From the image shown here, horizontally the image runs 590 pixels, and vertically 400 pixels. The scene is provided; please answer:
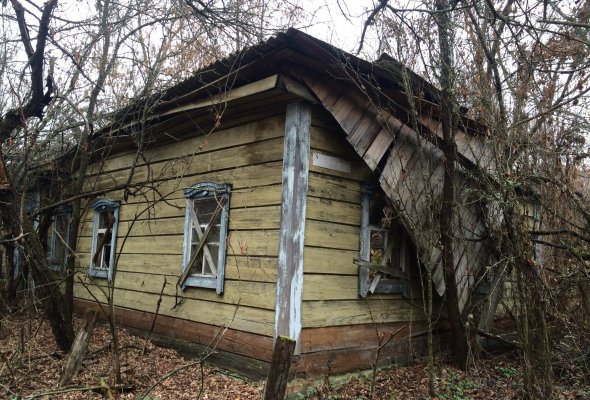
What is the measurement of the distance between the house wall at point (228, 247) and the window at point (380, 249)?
1.23 metres

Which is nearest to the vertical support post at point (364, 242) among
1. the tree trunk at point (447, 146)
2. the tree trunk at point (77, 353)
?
the tree trunk at point (447, 146)

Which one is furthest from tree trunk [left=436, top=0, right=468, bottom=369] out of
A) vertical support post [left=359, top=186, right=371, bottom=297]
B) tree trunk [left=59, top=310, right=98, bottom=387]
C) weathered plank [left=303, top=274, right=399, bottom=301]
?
tree trunk [left=59, top=310, right=98, bottom=387]

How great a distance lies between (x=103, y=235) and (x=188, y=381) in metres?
4.28

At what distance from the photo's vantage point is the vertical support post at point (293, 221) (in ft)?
16.6

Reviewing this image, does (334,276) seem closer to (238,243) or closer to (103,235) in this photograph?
(238,243)

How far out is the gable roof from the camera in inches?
Result: 202

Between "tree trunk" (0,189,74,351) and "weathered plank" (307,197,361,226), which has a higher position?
"weathered plank" (307,197,361,226)

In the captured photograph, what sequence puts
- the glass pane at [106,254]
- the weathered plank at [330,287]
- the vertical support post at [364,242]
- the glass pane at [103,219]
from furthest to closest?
the glass pane at [103,219], the glass pane at [106,254], the vertical support post at [364,242], the weathered plank at [330,287]

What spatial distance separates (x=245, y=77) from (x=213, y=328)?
318cm

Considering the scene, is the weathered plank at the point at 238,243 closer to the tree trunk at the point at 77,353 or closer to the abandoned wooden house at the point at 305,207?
the abandoned wooden house at the point at 305,207

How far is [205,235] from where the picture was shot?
20.5ft

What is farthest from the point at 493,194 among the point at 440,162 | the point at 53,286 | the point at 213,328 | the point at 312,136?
the point at 53,286

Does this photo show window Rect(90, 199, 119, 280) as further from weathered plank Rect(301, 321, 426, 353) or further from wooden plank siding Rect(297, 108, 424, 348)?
weathered plank Rect(301, 321, 426, 353)

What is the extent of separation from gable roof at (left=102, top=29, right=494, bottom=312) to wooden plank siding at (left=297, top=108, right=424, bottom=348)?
260mm
